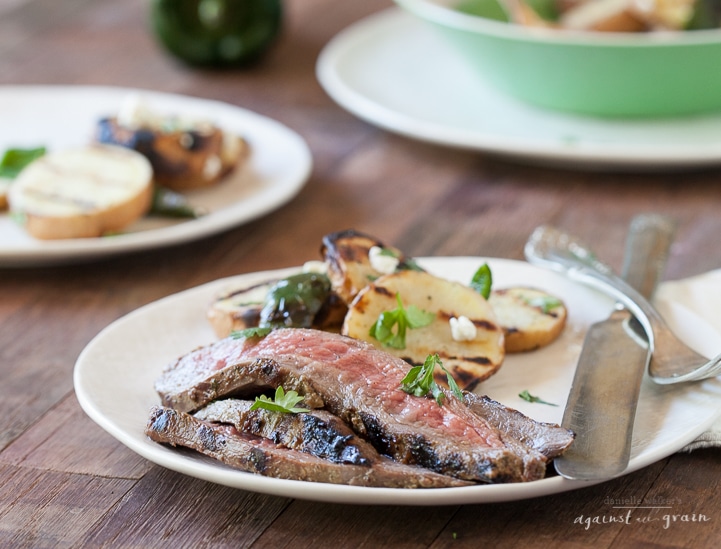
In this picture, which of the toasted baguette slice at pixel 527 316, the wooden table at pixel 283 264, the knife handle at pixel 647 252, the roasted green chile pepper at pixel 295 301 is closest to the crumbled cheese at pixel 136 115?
the wooden table at pixel 283 264

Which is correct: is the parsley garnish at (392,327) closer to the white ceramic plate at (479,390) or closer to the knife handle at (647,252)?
the white ceramic plate at (479,390)

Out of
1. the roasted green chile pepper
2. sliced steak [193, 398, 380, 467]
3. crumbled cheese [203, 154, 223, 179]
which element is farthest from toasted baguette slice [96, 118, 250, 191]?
sliced steak [193, 398, 380, 467]

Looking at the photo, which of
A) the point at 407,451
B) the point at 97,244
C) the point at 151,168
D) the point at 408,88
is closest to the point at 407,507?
the point at 407,451

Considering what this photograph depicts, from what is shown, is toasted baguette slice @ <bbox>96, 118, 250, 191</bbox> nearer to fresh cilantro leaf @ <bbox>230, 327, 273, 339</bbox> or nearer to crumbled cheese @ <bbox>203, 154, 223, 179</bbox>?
crumbled cheese @ <bbox>203, 154, 223, 179</bbox>

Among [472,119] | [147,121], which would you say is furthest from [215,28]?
[472,119]

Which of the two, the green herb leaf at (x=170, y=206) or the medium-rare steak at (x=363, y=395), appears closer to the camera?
the medium-rare steak at (x=363, y=395)

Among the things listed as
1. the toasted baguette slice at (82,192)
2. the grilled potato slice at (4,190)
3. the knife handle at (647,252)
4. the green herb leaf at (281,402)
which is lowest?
the grilled potato slice at (4,190)
